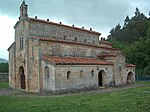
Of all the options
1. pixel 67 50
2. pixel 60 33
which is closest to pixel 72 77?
pixel 67 50

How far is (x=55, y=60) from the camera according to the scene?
2998cm

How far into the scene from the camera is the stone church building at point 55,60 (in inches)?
1195

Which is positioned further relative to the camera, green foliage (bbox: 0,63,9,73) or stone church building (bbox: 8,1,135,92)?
green foliage (bbox: 0,63,9,73)

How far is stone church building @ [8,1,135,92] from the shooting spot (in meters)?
30.4

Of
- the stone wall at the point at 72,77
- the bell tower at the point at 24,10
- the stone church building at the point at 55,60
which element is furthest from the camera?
the bell tower at the point at 24,10

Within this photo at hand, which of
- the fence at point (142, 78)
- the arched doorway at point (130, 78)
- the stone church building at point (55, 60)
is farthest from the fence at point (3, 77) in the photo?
the fence at point (142, 78)

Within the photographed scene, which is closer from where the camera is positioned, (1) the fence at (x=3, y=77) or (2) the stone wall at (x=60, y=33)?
(2) the stone wall at (x=60, y=33)

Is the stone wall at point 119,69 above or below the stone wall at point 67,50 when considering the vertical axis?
below

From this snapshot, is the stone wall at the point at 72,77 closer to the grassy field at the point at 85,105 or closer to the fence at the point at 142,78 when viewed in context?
the grassy field at the point at 85,105

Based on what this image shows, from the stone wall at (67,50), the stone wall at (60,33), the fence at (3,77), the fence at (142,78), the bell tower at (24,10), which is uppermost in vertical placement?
the bell tower at (24,10)

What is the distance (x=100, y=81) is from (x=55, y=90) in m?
12.1

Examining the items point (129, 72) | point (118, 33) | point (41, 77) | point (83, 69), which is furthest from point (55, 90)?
point (118, 33)

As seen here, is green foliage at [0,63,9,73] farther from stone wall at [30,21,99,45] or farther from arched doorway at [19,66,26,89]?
stone wall at [30,21,99,45]

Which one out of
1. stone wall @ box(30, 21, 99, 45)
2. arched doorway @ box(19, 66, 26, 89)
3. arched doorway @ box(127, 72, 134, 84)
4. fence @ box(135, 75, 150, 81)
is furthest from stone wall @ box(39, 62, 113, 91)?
fence @ box(135, 75, 150, 81)
